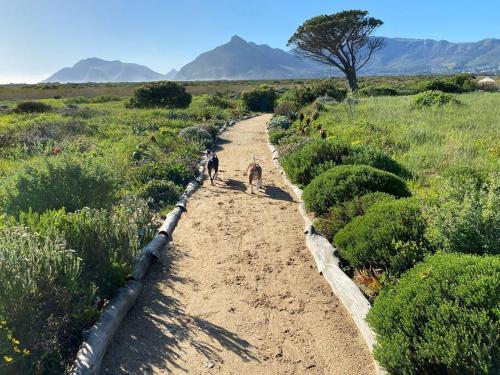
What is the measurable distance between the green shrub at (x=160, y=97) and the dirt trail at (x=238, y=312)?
23902 millimetres

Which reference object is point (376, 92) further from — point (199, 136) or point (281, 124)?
point (199, 136)

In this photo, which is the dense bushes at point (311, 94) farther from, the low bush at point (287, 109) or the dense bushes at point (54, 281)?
the dense bushes at point (54, 281)

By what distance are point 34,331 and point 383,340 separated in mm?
2929

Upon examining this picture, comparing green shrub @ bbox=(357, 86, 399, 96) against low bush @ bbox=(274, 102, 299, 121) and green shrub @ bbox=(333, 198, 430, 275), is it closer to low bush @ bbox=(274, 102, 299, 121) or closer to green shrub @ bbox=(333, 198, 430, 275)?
low bush @ bbox=(274, 102, 299, 121)

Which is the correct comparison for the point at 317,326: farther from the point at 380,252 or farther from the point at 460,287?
the point at 460,287

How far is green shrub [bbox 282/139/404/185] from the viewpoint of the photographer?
→ 29.6ft

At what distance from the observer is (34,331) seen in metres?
3.52

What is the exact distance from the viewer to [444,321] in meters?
3.20

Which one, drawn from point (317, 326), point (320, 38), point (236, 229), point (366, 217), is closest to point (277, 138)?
point (236, 229)

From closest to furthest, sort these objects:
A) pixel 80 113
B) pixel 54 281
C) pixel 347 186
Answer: pixel 54 281 → pixel 347 186 → pixel 80 113

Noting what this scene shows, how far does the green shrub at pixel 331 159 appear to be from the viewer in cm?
902

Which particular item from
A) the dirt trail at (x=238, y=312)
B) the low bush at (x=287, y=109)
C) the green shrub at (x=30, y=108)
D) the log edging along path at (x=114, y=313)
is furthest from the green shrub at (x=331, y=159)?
the green shrub at (x=30, y=108)

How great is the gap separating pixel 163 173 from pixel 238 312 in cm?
631

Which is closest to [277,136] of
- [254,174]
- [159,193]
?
[254,174]
